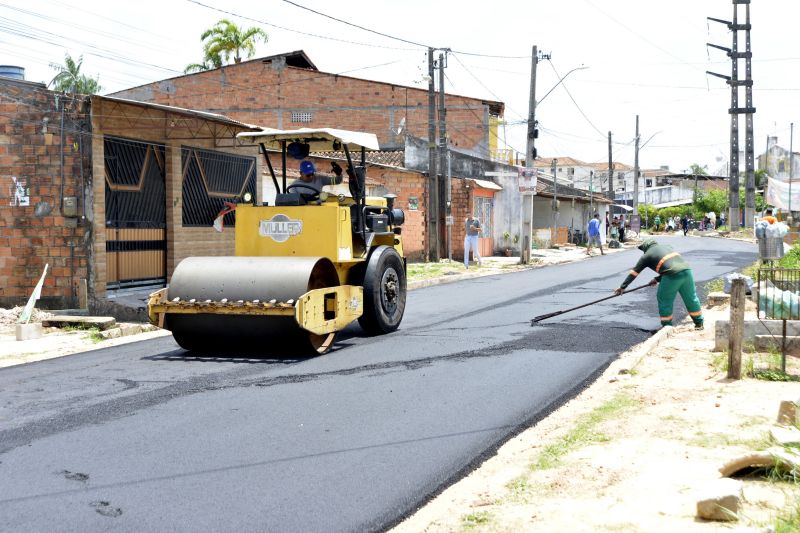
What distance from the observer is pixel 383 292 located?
38.0 ft

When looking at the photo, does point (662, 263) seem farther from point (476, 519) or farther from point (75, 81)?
point (75, 81)

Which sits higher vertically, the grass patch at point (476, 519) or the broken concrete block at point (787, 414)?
the broken concrete block at point (787, 414)

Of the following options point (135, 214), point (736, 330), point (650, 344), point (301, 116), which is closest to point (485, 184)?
point (301, 116)

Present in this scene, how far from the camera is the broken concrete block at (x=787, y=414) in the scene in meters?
6.19

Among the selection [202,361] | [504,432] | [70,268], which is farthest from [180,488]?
[70,268]

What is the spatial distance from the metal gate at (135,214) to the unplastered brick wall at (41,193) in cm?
89

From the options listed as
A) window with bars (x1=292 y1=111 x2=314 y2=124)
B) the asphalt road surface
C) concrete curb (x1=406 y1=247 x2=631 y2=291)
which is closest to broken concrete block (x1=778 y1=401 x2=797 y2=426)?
the asphalt road surface

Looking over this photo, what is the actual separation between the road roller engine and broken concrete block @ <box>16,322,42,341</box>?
3.25 m

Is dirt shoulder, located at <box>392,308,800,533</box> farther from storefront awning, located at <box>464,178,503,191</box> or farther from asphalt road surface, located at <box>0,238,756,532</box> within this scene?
storefront awning, located at <box>464,178,503,191</box>

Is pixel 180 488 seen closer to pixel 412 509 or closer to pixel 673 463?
pixel 412 509

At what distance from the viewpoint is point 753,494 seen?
4.84 meters

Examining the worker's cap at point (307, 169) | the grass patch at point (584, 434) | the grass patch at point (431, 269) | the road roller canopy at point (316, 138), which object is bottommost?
the grass patch at point (584, 434)

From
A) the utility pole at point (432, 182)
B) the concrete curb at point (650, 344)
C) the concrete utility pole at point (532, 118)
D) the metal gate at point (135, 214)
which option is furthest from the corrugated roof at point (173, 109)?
the concrete utility pole at point (532, 118)

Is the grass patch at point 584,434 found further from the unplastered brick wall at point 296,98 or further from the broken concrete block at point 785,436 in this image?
the unplastered brick wall at point 296,98
